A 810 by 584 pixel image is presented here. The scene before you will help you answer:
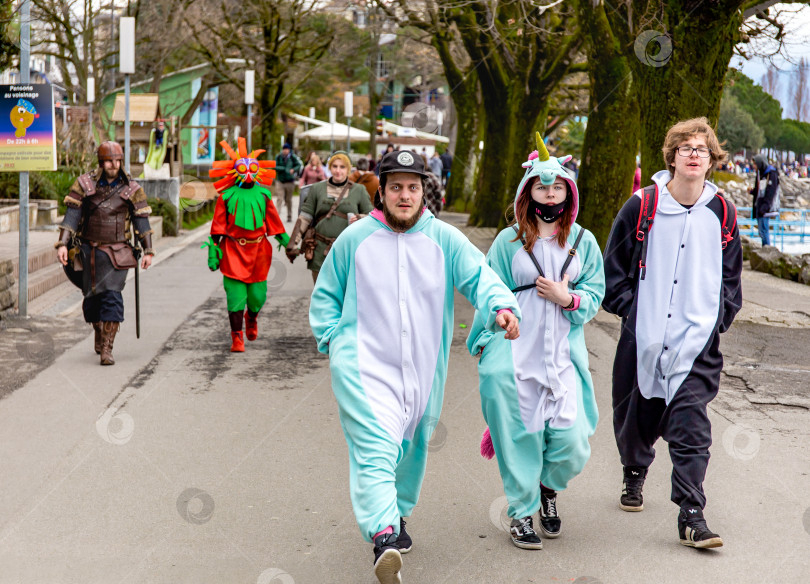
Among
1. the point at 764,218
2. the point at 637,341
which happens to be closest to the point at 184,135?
the point at 764,218

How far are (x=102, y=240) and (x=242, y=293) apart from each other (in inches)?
51.1

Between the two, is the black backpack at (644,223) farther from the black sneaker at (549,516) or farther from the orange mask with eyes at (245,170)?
the orange mask with eyes at (245,170)

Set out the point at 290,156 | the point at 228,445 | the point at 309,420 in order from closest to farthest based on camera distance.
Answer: the point at 228,445
the point at 309,420
the point at 290,156

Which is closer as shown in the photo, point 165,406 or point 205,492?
point 205,492

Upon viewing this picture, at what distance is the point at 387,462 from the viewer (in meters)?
4.20

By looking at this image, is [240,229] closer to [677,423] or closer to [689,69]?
[689,69]

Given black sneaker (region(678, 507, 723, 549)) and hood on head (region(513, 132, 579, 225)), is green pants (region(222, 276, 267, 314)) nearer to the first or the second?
hood on head (region(513, 132, 579, 225))

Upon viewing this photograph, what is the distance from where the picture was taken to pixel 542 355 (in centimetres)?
481

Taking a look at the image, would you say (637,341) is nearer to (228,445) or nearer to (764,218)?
(228,445)

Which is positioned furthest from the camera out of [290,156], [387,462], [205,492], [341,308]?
[290,156]

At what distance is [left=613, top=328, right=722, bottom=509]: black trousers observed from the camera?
15.8 feet

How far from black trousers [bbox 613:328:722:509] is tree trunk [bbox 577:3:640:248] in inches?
396

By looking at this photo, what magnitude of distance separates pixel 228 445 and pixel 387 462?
2.49m

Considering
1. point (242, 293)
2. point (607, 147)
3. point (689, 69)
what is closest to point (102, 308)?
point (242, 293)
